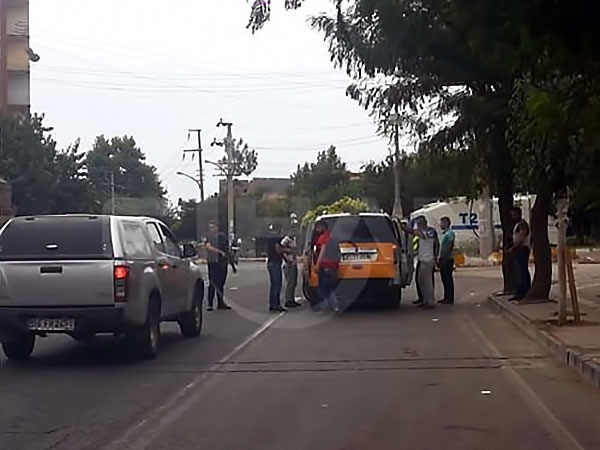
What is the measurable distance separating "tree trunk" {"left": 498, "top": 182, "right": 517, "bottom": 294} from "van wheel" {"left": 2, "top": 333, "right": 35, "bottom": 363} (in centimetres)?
1161

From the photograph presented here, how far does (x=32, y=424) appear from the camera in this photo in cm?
1038

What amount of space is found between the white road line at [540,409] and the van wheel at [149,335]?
14.6ft

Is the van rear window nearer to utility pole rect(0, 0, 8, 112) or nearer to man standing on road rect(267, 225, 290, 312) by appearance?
man standing on road rect(267, 225, 290, 312)

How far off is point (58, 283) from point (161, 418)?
12.7ft

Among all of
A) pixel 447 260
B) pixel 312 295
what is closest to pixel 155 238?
pixel 312 295

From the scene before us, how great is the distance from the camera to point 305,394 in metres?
12.0

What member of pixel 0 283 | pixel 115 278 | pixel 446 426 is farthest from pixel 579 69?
pixel 0 283

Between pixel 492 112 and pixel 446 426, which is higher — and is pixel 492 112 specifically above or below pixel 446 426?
above

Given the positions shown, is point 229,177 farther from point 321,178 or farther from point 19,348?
point 19,348

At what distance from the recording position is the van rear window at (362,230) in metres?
23.3

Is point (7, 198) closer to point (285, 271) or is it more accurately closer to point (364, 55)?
point (285, 271)


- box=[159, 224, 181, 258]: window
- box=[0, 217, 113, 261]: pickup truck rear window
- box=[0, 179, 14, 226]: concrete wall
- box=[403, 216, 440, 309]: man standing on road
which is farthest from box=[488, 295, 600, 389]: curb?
box=[0, 179, 14, 226]: concrete wall

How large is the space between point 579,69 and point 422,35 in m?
4.98

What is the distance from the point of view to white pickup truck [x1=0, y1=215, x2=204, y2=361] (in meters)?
14.0
